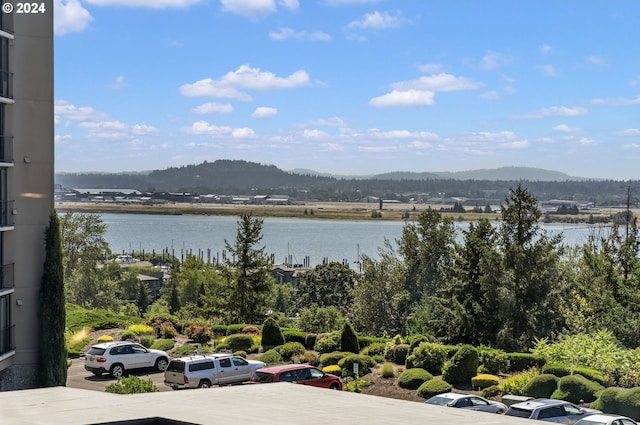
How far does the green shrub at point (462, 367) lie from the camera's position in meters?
30.2

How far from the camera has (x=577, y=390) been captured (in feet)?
88.4

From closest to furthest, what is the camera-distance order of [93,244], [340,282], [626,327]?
[626,327]
[93,244]
[340,282]

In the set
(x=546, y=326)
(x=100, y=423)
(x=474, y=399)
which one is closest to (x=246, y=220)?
(x=546, y=326)

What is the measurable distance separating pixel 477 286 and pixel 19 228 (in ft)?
87.6

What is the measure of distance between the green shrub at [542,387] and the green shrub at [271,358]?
11048 mm

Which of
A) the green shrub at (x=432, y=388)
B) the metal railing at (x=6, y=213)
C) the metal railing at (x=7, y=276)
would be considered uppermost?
the metal railing at (x=6, y=213)

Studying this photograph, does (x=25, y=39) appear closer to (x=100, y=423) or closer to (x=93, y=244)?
(x=100, y=423)

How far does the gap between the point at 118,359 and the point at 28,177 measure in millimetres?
8073

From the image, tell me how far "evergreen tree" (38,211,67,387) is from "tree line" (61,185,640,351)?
2334 centimetres

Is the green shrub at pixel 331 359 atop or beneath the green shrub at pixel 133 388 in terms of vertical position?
beneath

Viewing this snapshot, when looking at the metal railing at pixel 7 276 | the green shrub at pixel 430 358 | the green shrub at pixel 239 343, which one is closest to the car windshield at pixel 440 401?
the green shrub at pixel 430 358

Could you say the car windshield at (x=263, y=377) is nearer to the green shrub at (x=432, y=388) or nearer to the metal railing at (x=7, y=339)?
the green shrub at (x=432, y=388)

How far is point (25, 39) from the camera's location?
1135 inches

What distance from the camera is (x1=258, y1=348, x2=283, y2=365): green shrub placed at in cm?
3464
